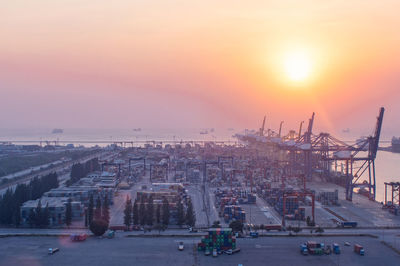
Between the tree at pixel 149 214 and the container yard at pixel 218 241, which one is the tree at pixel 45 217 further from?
the container yard at pixel 218 241

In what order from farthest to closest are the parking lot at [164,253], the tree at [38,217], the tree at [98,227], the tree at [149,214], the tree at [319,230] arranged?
the tree at [149,214]
the tree at [38,217]
the tree at [319,230]
the tree at [98,227]
the parking lot at [164,253]

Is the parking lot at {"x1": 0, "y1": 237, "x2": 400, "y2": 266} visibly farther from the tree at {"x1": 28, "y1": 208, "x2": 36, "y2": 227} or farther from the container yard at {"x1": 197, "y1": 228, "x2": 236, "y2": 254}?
the tree at {"x1": 28, "y1": 208, "x2": 36, "y2": 227}

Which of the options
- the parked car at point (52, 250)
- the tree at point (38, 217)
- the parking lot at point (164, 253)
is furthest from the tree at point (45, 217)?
the parked car at point (52, 250)

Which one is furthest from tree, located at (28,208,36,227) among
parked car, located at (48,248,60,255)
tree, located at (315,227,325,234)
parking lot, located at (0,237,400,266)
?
tree, located at (315,227,325,234)

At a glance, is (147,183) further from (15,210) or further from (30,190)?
(15,210)

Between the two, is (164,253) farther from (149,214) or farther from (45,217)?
(45,217)

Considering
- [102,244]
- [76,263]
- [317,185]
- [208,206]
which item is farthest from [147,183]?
[76,263]
